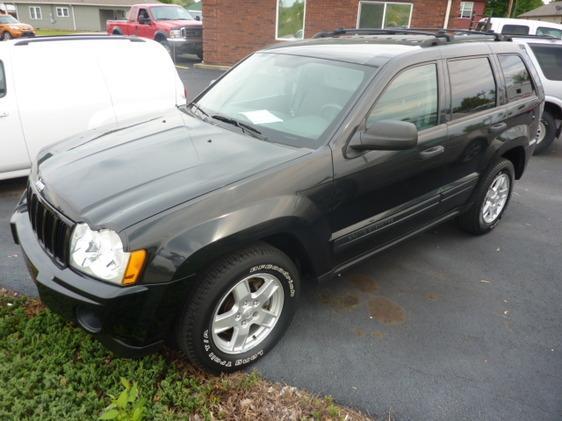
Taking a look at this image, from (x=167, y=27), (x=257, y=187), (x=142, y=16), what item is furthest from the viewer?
(x=142, y=16)

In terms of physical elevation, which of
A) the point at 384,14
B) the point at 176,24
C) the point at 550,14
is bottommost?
the point at 176,24

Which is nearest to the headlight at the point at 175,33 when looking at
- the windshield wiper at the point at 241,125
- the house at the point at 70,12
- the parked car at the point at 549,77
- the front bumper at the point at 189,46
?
the front bumper at the point at 189,46

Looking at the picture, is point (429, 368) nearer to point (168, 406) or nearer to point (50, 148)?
point (168, 406)

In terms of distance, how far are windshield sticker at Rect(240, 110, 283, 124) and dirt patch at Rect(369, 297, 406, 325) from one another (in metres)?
1.52

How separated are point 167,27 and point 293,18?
4.69 metres

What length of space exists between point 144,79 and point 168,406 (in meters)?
4.20

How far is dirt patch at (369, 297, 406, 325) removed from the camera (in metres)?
3.15

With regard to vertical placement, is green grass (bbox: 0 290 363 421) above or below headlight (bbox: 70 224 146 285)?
below

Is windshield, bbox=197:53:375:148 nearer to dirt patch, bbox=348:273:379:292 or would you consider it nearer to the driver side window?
dirt patch, bbox=348:273:379:292

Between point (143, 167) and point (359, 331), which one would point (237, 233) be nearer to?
point (143, 167)

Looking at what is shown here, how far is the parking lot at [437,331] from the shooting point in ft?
8.30

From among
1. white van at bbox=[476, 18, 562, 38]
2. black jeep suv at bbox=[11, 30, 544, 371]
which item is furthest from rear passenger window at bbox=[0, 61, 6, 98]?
white van at bbox=[476, 18, 562, 38]

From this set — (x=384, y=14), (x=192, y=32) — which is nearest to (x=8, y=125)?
(x=384, y=14)

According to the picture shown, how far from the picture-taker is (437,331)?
305 cm
